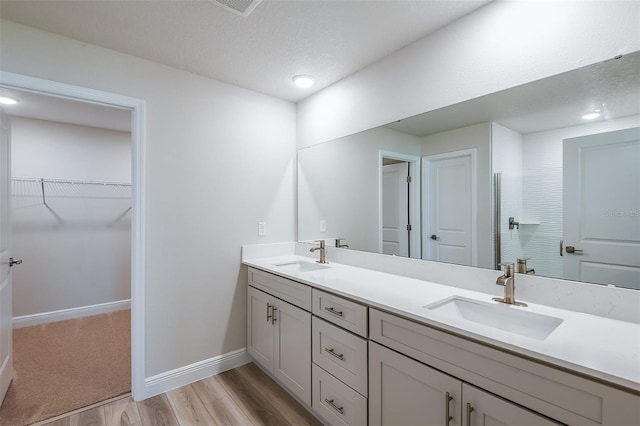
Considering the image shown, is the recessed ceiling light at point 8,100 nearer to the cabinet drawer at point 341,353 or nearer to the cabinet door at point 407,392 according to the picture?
the cabinet drawer at point 341,353

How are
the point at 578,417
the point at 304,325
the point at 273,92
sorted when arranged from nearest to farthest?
the point at 578,417 < the point at 304,325 < the point at 273,92

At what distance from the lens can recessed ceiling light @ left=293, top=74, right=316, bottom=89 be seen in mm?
2299

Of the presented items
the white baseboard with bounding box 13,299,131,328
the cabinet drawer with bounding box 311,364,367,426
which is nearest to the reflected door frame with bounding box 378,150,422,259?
the cabinet drawer with bounding box 311,364,367,426

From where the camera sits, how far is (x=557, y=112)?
137cm

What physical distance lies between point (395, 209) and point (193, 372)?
6.29 ft

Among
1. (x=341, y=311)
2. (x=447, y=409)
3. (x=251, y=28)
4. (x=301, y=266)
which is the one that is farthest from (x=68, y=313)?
(x=447, y=409)

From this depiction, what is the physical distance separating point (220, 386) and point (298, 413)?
66 centimetres

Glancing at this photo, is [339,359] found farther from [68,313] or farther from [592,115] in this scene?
[68,313]

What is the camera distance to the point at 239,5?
151 cm

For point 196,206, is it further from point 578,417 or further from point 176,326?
point 578,417

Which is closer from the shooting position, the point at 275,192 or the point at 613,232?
the point at 613,232

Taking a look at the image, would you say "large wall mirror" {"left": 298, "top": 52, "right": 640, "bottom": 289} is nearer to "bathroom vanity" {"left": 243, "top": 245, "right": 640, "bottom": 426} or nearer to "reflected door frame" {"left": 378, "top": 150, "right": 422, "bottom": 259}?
"reflected door frame" {"left": 378, "top": 150, "right": 422, "bottom": 259}

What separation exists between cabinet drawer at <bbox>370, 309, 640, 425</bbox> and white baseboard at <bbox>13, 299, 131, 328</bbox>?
3.82 meters

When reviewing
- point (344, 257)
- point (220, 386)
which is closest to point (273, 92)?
point (344, 257)
